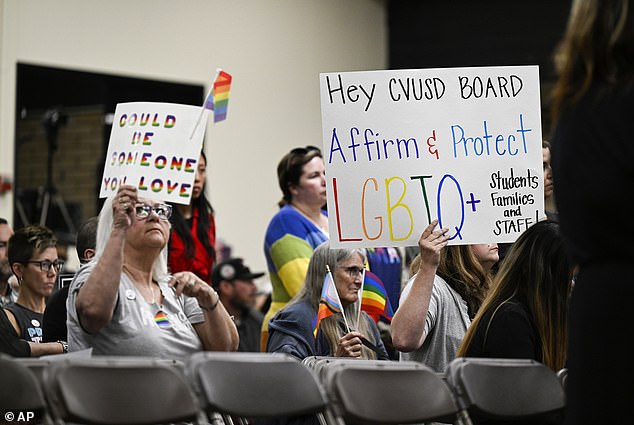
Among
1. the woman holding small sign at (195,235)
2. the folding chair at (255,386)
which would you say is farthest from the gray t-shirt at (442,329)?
the woman holding small sign at (195,235)

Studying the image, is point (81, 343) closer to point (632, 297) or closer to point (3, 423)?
point (3, 423)

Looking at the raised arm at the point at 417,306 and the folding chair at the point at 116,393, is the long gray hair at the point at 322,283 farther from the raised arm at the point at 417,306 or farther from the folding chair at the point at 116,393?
the folding chair at the point at 116,393

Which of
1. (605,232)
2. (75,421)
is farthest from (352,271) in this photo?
(605,232)

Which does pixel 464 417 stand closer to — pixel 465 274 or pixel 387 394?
pixel 387 394

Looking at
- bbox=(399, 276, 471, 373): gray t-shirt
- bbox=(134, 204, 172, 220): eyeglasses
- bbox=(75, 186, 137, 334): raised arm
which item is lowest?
bbox=(399, 276, 471, 373): gray t-shirt

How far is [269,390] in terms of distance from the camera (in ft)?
10.2

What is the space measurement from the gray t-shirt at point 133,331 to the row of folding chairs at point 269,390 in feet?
1.42

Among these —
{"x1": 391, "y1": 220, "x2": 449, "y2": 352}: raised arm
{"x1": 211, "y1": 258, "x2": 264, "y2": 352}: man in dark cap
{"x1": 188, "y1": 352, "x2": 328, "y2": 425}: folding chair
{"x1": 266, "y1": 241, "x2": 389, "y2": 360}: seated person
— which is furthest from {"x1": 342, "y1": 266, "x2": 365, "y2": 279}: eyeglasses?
{"x1": 211, "y1": 258, "x2": 264, "y2": 352}: man in dark cap

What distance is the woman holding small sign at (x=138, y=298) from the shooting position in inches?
144

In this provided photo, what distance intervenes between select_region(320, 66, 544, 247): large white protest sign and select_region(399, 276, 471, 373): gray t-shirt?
225 millimetres

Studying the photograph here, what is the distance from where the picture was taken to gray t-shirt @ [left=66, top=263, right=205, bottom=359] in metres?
3.77

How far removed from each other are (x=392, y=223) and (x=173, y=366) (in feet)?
4.14

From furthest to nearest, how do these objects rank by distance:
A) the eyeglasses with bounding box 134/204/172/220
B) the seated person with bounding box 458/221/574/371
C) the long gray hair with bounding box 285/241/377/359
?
the long gray hair with bounding box 285/241/377/359
the eyeglasses with bounding box 134/204/172/220
the seated person with bounding box 458/221/574/371

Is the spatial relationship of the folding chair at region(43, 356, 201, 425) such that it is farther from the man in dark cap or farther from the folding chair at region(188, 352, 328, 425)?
the man in dark cap
